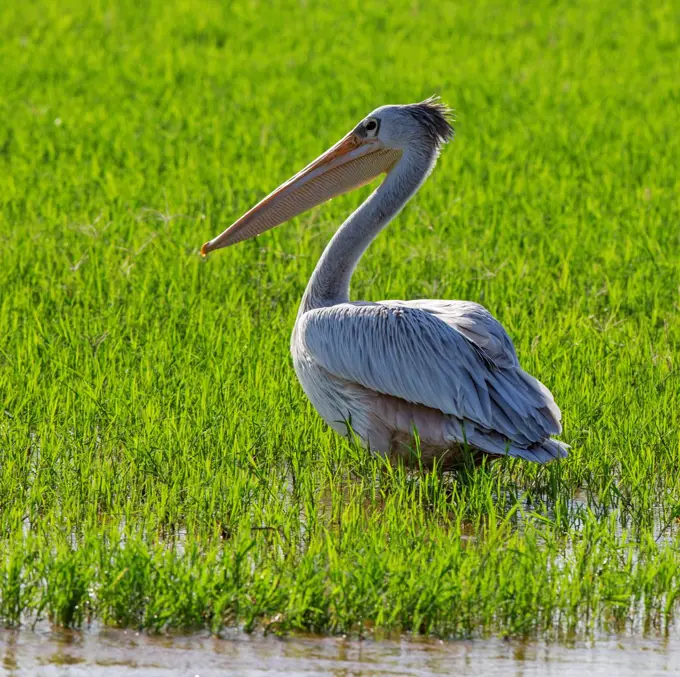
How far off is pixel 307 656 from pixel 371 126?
2879 millimetres

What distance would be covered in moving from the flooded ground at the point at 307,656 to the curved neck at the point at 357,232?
2.06 meters

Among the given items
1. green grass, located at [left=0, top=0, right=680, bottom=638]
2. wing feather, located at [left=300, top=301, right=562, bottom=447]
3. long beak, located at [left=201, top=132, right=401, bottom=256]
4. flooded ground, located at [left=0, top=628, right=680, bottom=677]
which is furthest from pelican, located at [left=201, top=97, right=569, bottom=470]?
flooded ground, located at [left=0, top=628, right=680, bottom=677]

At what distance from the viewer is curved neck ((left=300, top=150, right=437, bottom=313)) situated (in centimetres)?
535

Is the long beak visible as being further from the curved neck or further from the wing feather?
the wing feather

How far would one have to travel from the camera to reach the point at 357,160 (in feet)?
18.7

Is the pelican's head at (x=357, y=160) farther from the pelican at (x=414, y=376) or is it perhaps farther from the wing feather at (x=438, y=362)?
the wing feather at (x=438, y=362)

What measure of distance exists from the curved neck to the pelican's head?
87 millimetres

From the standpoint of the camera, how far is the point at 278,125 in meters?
11.2

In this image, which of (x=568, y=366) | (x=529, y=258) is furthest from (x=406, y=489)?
(x=529, y=258)

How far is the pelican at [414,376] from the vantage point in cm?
471

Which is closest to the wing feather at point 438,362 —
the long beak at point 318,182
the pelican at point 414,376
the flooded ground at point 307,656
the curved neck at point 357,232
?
the pelican at point 414,376

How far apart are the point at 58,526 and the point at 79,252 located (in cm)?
365

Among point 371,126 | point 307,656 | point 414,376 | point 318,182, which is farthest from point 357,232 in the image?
point 307,656

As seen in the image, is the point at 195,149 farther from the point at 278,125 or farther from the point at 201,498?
the point at 201,498
